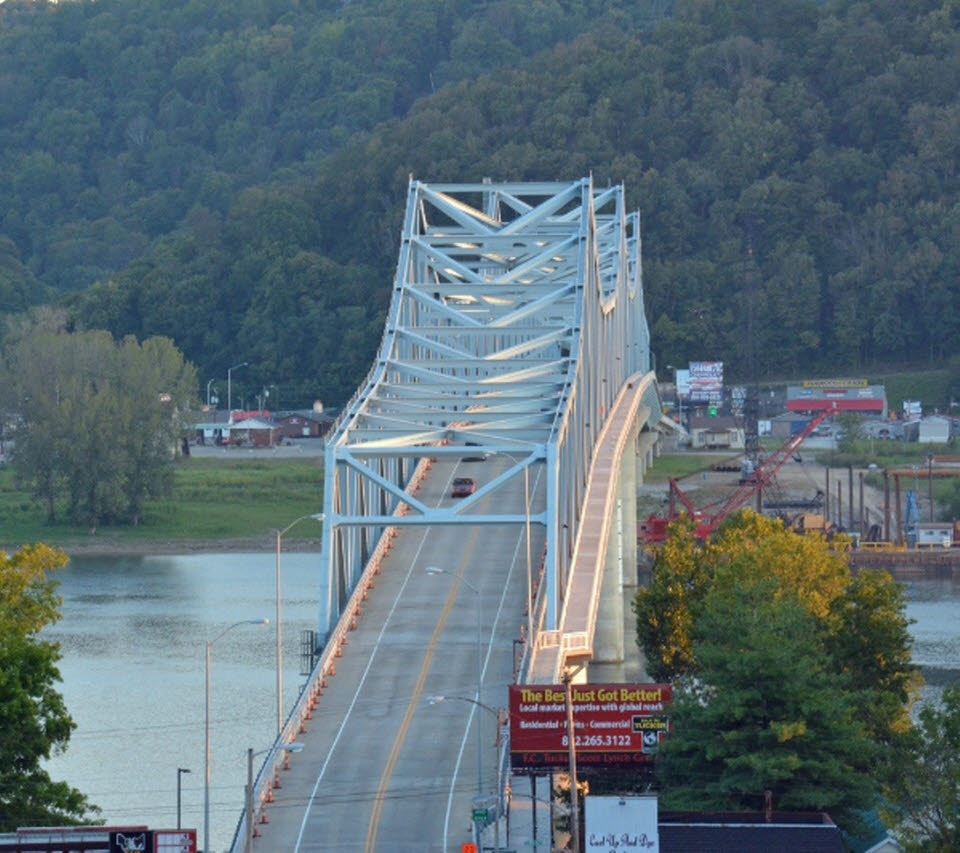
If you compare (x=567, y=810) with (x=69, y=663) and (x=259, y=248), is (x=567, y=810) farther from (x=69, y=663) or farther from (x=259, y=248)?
(x=259, y=248)

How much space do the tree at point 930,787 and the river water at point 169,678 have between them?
45.9ft

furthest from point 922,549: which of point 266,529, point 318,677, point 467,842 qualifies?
point 467,842

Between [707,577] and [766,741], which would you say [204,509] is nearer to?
[707,577]

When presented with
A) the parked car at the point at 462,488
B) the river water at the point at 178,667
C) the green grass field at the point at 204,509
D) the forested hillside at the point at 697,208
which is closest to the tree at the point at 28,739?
the river water at the point at 178,667

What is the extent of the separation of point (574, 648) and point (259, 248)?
132 m

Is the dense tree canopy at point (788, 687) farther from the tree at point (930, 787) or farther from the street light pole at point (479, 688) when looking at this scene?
the street light pole at point (479, 688)

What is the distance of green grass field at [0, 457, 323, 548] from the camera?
410 feet

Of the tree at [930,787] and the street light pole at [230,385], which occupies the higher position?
the street light pole at [230,385]

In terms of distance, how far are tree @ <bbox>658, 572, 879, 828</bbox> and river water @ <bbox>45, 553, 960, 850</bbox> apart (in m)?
10.5

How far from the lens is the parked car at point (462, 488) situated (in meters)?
72.4

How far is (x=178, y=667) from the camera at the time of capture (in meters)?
77.0

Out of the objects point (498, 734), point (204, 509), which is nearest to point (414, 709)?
point (498, 734)

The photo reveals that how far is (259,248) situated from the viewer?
18588cm

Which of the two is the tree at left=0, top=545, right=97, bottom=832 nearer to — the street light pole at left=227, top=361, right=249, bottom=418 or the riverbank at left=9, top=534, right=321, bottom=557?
the riverbank at left=9, top=534, right=321, bottom=557
